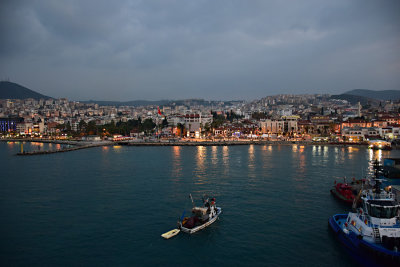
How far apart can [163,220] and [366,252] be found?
6.12 m

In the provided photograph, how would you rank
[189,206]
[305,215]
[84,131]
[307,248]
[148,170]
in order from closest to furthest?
[307,248] < [305,215] < [189,206] < [148,170] < [84,131]

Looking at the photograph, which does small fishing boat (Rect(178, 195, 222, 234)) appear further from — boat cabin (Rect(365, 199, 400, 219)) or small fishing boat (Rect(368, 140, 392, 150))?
small fishing boat (Rect(368, 140, 392, 150))

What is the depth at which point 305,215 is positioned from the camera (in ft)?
34.1

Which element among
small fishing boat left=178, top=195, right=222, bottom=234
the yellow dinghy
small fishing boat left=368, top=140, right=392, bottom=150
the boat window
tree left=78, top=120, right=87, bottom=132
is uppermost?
tree left=78, top=120, right=87, bottom=132

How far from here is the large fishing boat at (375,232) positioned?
6.64m

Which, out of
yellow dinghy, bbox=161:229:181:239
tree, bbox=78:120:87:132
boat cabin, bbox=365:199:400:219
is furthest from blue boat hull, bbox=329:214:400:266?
tree, bbox=78:120:87:132

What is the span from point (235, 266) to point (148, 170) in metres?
13.8

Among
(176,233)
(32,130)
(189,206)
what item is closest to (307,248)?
(176,233)

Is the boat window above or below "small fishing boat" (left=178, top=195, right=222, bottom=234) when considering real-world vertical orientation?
above

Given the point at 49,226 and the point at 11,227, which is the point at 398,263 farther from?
the point at 11,227

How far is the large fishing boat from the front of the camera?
6645mm

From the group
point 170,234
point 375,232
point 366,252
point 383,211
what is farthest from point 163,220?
point 383,211

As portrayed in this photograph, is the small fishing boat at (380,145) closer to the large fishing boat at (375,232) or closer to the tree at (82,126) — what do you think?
the large fishing boat at (375,232)

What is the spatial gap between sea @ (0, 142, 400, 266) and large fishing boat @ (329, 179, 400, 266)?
1.36 ft
